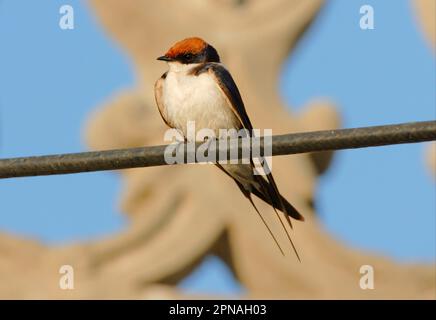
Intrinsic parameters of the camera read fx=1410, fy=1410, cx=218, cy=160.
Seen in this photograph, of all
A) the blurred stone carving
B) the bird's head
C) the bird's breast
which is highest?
the blurred stone carving

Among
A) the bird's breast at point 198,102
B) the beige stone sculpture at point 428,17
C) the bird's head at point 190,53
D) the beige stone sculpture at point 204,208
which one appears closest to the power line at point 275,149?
the bird's breast at point 198,102

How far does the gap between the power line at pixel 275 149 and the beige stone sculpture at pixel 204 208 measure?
3264mm

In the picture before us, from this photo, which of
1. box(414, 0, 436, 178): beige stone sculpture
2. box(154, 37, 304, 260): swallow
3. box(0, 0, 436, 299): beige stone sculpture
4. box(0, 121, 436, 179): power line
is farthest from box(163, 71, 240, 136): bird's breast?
box(414, 0, 436, 178): beige stone sculpture

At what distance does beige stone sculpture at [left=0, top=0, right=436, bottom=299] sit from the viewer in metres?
8.93

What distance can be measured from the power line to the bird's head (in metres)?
1.95

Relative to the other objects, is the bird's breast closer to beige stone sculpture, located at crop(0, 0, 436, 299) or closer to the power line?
beige stone sculpture, located at crop(0, 0, 436, 299)

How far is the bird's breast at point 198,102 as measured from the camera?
734cm

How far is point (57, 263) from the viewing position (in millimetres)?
8883
